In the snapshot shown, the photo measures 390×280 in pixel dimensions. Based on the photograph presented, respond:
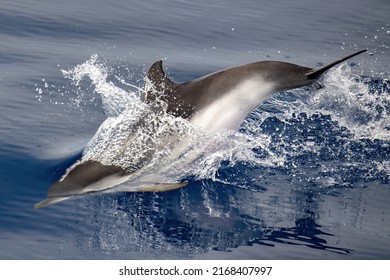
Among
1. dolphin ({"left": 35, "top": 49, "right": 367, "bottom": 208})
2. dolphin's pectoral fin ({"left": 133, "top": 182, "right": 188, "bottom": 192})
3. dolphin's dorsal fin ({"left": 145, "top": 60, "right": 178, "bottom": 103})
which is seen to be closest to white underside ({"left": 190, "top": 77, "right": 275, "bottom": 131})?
dolphin ({"left": 35, "top": 49, "right": 367, "bottom": 208})

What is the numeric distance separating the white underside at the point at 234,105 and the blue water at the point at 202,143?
194 mm

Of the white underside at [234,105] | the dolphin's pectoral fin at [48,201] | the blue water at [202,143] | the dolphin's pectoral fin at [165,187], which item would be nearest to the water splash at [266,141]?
the blue water at [202,143]

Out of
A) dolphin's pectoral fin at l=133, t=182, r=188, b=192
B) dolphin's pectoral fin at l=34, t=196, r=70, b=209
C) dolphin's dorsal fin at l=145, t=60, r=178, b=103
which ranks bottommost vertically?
dolphin's pectoral fin at l=34, t=196, r=70, b=209

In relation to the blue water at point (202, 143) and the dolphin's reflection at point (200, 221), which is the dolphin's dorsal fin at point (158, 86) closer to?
the blue water at point (202, 143)

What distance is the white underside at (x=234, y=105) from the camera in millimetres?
9969

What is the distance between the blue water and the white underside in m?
0.19

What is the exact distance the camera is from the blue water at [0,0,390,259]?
8.80 m

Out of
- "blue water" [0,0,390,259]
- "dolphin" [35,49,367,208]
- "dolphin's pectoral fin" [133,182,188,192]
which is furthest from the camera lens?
"dolphin" [35,49,367,208]

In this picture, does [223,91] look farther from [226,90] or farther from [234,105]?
[234,105]

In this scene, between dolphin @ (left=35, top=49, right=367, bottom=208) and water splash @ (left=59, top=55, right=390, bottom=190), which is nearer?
water splash @ (left=59, top=55, right=390, bottom=190)

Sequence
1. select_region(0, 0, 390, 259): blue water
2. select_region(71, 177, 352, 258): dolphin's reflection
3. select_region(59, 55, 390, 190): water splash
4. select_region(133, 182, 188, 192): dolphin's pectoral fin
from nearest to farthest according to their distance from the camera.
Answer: select_region(71, 177, 352, 258): dolphin's reflection → select_region(0, 0, 390, 259): blue water → select_region(133, 182, 188, 192): dolphin's pectoral fin → select_region(59, 55, 390, 190): water splash

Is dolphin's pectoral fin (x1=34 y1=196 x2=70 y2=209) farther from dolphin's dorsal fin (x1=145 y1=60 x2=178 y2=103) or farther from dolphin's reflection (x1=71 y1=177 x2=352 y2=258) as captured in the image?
dolphin's dorsal fin (x1=145 y1=60 x2=178 y2=103)

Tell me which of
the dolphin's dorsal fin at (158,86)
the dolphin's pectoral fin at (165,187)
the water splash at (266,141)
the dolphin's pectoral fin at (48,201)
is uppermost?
the dolphin's dorsal fin at (158,86)

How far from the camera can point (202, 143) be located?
9.98 meters
